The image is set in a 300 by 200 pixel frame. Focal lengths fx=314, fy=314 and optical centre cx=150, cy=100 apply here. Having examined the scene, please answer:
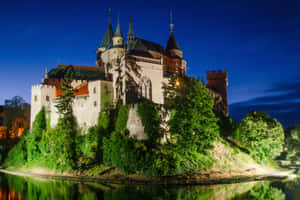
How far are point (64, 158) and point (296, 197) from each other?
28.7m

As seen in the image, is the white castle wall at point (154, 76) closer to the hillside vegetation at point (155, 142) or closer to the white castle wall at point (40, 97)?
the hillside vegetation at point (155, 142)

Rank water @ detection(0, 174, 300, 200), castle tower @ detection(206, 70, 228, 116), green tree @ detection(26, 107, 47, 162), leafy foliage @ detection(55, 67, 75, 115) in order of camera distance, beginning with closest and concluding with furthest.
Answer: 1. water @ detection(0, 174, 300, 200)
2. leafy foliage @ detection(55, 67, 75, 115)
3. green tree @ detection(26, 107, 47, 162)
4. castle tower @ detection(206, 70, 228, 116)

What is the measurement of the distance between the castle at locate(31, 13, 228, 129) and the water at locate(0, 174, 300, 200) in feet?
46.0

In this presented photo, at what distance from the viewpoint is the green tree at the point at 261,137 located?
154ft

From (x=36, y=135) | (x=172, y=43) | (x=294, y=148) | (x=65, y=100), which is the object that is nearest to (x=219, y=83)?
(x=172, y=43)

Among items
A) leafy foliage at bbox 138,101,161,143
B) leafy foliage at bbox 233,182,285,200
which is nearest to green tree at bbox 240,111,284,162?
leafy foliage at bbox 233,182,285,200

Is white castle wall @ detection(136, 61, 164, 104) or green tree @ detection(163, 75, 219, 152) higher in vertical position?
white castle wall @ detection(136, 61, 164, 104)

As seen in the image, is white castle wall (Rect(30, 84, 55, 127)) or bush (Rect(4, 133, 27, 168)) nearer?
bush (Rect(4, 133, 27, 168))

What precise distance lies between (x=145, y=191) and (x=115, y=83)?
21608 millimetres

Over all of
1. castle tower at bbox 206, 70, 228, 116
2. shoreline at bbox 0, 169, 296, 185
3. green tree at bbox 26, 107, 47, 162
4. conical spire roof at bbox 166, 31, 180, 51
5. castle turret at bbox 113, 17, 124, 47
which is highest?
conical spire roof at bbox 166, 31, 180, 51

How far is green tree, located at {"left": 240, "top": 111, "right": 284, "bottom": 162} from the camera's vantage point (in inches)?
1853

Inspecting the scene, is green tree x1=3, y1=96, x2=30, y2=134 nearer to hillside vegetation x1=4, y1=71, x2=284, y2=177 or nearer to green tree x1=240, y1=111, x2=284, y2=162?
hillside vegetation x1=4, y1=71, x2=284, y2=177

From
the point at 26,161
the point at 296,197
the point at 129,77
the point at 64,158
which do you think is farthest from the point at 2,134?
the point at 296,197

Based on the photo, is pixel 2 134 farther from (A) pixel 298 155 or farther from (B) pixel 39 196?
(A) pixel 298 155
